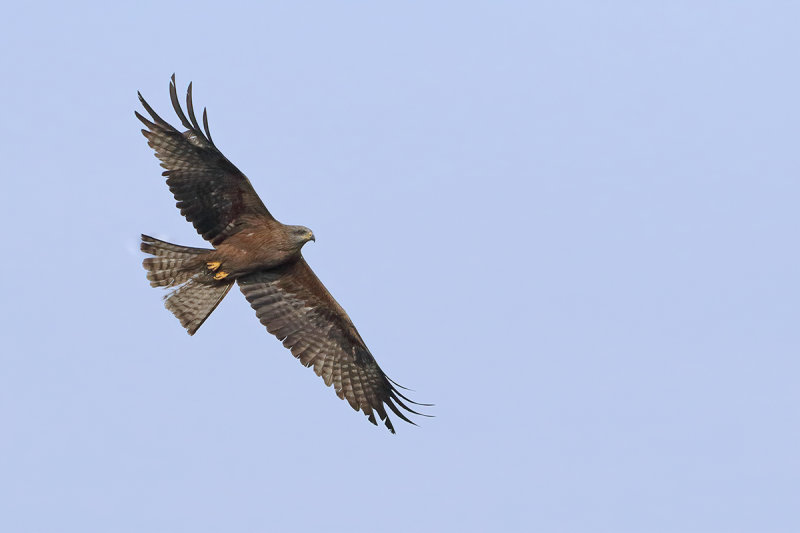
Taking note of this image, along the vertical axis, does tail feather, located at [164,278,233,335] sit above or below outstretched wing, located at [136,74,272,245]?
below

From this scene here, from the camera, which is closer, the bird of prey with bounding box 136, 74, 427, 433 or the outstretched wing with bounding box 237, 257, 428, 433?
the bird of prey with bounding box 136, 74, 427, 433

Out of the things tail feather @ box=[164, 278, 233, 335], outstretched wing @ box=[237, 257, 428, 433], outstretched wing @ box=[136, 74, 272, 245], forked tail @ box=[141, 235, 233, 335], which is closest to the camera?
outstretched wing @ box=[136, 74, 272, 245]

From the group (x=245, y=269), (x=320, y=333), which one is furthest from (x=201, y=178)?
(x=320, y=333)

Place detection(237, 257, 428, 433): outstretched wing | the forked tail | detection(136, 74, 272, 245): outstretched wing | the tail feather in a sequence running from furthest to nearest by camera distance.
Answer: detection(237, 257, 428, 433): outstretched wing
the tail feather
the forked tail
detection(136, 74, 272, 245): outstretched wing

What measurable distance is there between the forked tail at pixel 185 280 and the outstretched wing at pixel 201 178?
1.17 ft

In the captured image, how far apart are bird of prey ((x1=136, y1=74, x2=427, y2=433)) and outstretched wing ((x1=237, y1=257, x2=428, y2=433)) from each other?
0.01 metres

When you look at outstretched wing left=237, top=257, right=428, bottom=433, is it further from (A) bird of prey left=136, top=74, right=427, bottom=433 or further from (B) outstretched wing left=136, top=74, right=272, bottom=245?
(B) outstretched wing left=136, top=74, right=272, bottom=245

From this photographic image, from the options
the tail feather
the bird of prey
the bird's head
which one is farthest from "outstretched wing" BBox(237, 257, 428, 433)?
the bird's head

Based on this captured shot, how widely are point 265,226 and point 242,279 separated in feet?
3.44

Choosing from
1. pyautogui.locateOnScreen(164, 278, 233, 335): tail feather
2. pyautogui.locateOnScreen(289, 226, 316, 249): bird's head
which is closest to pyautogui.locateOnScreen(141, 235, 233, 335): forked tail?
pyautogui.locateOnScreen(164, 278, 233, 335): tail feather

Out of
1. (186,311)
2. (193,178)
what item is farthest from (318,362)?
(193,178)

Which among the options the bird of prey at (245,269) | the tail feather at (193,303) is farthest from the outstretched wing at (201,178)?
the tail feather at (193,303)

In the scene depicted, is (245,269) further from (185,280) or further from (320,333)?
(320,333)

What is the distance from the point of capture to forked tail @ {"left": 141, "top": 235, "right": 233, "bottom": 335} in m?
14.2
